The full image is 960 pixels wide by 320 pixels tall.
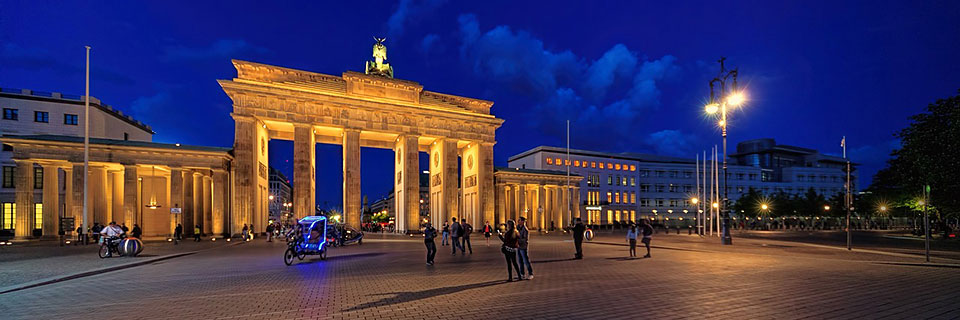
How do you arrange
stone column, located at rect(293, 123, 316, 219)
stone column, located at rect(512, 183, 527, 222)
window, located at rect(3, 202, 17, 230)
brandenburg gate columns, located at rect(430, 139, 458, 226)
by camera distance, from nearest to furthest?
1. stone column, located at rect(293, 123, 316, 219)
2. window, located at rect(3, 202, 17, 230)
3. brandenburg gate columns, located at rect(430, 139, 458, 226)
4. stone column, located at rect(512, 183, 527, 222)

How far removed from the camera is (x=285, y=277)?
13.4 m

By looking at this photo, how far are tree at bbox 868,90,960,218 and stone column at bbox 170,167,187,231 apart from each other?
169ft

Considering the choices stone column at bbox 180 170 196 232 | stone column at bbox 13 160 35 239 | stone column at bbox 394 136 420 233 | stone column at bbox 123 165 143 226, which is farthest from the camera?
stone column at bbox 394 136 420 233

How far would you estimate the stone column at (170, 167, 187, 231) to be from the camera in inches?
1463

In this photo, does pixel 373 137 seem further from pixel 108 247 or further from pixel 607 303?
pixel 607 303

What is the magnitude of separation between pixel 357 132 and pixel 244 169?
36.1 ft

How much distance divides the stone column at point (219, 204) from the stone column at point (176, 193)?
2435mm

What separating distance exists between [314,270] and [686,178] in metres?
94.1

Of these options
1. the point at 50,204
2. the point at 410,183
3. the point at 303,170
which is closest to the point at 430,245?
the point at 303,170

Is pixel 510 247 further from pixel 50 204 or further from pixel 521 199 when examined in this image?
pixel 521 199

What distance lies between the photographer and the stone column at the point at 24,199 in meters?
34.2

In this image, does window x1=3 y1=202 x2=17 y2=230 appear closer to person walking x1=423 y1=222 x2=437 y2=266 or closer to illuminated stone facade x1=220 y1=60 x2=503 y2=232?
illuminated stone facade x1=220 y1=60 x2=503 y2=232

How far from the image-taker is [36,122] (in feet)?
160

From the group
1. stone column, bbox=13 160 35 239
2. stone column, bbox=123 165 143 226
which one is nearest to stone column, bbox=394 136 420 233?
stone column, bbox=123 165 143 226
